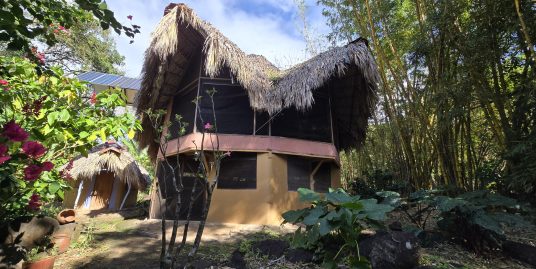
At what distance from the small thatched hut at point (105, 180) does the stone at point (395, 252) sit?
9.23 meters

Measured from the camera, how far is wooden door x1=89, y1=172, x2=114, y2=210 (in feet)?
34.0

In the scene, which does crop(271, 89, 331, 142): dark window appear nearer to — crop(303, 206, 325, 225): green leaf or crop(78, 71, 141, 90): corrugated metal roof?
crop(78, 71, 141, 90): corrugated metal roof

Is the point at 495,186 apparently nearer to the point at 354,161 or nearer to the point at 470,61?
the point at 470,61

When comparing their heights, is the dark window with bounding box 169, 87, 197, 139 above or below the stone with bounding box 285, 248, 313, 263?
above

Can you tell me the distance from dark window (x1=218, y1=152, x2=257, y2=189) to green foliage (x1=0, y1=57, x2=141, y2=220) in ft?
11.5

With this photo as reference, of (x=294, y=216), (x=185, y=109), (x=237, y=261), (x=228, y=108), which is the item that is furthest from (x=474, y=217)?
(x=185, y=109)

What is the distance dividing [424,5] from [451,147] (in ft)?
8.24

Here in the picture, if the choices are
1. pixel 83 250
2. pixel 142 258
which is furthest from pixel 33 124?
pixel 83 250

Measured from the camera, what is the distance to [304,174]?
6715 millimetres

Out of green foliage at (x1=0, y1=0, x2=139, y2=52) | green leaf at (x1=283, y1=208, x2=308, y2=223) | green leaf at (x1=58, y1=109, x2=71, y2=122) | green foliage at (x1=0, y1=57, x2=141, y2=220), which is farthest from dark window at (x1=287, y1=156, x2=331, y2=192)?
green foliage at (x1=0, y1=0, x2=139, y2=52)

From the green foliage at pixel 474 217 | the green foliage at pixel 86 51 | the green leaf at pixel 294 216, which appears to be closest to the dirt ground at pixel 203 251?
the green foliage at pixel 474 217

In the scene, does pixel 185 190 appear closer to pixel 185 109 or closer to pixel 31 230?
pixel 185 109

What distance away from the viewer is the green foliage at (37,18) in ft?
4.91

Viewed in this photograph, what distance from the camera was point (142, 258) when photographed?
3.61 metres
